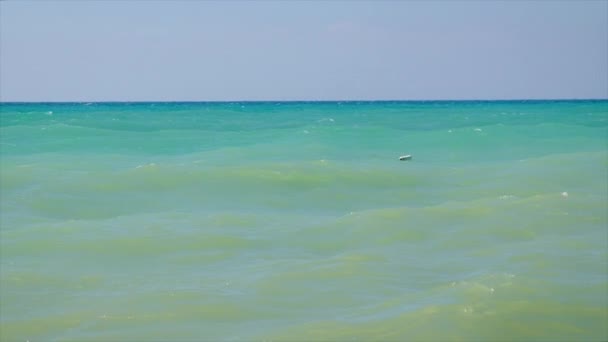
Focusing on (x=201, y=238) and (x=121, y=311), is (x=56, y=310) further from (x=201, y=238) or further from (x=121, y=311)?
(x=201, y=238)

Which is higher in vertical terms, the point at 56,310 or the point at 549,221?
the point at 56,310

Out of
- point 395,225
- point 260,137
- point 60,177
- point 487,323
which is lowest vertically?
point 260,137

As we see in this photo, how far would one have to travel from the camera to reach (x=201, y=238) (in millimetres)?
10750

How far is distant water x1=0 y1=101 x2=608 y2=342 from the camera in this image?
731cm

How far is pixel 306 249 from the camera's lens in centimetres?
1015

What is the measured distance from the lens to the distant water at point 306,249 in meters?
7.31

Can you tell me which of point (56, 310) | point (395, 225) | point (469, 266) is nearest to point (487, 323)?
point (469, 266)

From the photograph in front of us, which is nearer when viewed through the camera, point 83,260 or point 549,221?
point 83,260

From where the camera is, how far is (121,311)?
7676 millimetres

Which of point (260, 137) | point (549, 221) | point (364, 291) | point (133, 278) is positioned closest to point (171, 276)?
point (133, 278)

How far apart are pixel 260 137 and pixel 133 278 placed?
19.4m

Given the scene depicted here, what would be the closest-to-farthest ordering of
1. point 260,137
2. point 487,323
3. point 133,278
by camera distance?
point 487,323 < point 133,278 < point 260,137

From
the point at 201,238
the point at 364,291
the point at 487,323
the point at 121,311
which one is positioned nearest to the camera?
the point at 487,323

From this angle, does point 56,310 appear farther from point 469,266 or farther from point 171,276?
point 469,266
